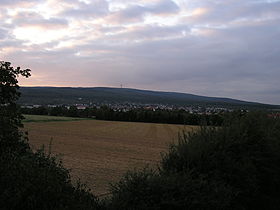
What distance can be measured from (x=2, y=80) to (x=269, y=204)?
8457 mm

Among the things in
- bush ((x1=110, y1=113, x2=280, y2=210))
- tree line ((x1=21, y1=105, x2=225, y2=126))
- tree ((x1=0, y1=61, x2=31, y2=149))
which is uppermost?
tree ((x1=0, y1=61, x2=31, y2=149))

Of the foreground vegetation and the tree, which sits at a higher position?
the tree

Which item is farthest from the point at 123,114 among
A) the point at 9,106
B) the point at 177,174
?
the point at 9,106

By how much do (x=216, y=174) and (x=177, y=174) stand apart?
1.68m

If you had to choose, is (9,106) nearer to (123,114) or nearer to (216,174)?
(216,174)

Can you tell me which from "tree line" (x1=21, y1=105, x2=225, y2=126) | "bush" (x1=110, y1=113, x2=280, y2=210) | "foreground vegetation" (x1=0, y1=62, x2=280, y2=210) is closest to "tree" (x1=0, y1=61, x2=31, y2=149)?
"foreground vegetation" (x1=0, y1=62, x2=280, y2=210)

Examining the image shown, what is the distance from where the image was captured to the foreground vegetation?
634cm

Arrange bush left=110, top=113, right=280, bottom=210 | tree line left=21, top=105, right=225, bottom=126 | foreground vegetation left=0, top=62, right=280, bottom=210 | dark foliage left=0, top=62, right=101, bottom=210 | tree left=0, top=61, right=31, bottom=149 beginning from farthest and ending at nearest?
1. tree line left=21, top=105, right=225, bottom=126
2. bush left=110, top=113, right=280, bottom=210
3. tree left=0, top=61, right=31, bottom=149
4. foreground vegetation left=0, top=62, right=280, bottom=210
5. dark foliage left=0, top=62, right=101, bottom=210

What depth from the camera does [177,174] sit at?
8414 millimetres

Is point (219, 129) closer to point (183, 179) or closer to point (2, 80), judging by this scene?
point (183, 179)

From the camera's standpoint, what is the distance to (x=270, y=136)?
12.3m

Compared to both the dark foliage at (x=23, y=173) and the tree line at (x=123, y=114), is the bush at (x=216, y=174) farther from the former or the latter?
the tree line at (x=123, y=114)

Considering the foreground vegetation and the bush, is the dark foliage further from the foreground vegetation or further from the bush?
the bush

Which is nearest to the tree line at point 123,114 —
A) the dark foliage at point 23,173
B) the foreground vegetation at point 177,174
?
the foreground vegetation at point 177,174
